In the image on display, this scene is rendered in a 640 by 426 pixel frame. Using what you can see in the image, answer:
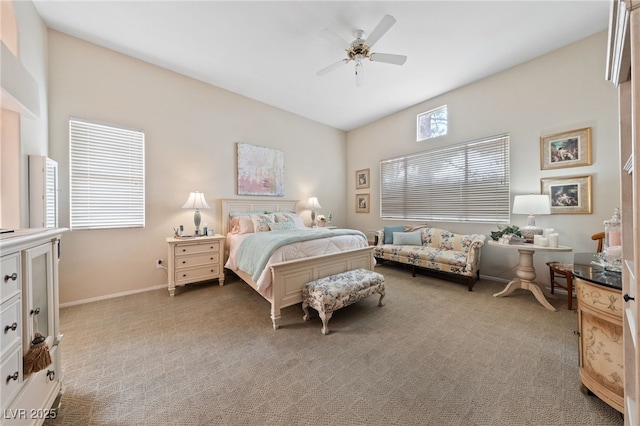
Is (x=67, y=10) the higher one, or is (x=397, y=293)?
(x=67, y=10)

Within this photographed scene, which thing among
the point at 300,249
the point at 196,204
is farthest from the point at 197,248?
the point at 300,249

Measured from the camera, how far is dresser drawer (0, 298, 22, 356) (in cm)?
93

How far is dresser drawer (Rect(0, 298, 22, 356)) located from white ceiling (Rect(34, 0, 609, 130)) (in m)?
2.97

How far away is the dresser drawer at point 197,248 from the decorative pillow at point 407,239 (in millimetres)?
3285

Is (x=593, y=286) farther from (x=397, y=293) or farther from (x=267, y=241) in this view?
(x=267, y=241)

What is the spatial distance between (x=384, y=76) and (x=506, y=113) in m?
2.06

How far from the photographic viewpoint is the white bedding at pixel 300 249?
2.45m

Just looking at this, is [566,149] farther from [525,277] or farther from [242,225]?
[242,225]

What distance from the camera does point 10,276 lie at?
0.98 metres

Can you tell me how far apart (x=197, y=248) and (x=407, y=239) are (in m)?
3.71

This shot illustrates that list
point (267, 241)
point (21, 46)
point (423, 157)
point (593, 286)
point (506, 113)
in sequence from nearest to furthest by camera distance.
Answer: point (593, 286)
point (21, 46)
point (267, 241)
point (506, 113)
point (423, 157)

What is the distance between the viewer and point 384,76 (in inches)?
143

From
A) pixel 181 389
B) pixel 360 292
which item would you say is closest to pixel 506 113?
pixel 360 292

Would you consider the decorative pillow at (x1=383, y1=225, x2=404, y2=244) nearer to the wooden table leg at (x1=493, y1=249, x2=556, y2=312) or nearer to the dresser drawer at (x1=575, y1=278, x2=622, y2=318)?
the wooden table leg at (x1=493, y1=249, x2=556, y2=312)
